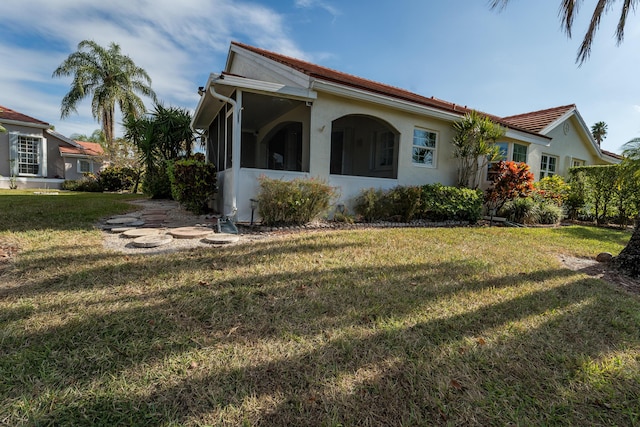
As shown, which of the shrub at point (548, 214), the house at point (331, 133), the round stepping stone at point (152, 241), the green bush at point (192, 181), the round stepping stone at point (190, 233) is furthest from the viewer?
the shrub at point (548, 214)

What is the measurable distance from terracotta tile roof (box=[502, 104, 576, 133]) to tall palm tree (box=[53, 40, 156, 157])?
28666 mm

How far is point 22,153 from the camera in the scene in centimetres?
2169

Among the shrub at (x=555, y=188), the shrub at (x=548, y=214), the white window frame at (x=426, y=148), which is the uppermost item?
the white window frame at (x=426, y=148)

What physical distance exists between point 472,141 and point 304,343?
32.2ft

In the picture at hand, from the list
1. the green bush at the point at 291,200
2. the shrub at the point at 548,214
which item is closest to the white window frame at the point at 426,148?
the green bush at the point at 291,200

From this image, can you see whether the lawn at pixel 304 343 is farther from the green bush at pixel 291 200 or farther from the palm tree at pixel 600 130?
the palm tree at pixel 600 130

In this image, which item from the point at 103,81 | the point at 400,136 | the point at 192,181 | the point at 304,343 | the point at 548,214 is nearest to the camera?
the point at 304,343

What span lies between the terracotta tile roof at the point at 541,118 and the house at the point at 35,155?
30.9 meters

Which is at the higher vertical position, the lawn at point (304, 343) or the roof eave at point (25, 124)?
the roof eave at point (25, 124)

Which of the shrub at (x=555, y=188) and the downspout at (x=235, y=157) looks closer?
the downspout at (x=235, y=157)

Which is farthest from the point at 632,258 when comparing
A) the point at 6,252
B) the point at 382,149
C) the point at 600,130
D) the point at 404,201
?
the point at 600,130

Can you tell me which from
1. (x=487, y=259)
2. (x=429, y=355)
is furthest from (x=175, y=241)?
(x=487, y=259)

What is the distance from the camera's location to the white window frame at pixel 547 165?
14.0 meters

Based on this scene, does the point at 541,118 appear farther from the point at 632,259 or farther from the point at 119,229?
the point at 119,229
